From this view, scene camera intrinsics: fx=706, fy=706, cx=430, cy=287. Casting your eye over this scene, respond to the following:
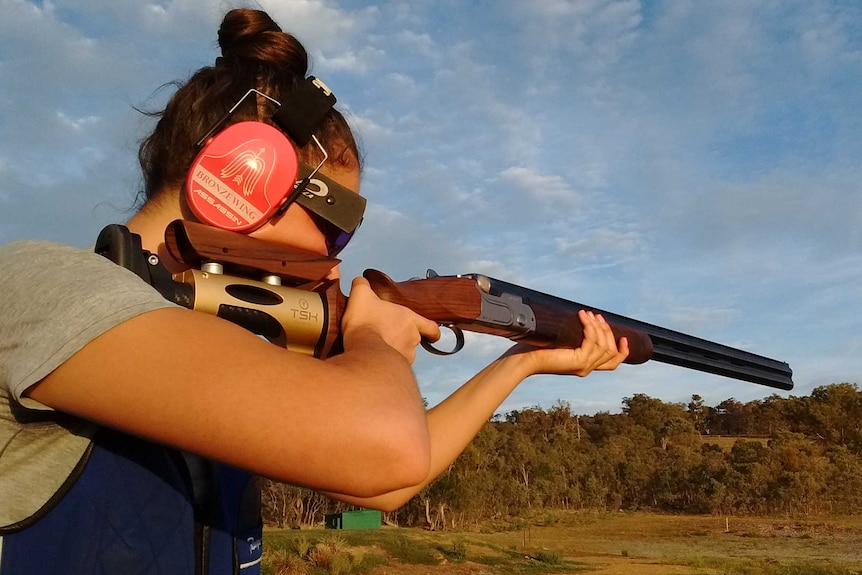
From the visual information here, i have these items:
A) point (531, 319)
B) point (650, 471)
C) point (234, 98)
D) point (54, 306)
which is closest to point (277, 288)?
point (234, 98)

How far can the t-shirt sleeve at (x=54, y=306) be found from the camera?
1.31m

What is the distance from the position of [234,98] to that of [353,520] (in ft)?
98.7

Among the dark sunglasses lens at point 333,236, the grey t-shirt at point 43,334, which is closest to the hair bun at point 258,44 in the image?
the dark sunglasses lens at point 333,236

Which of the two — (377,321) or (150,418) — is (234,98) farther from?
(150,418)

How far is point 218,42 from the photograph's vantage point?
8.64 ft

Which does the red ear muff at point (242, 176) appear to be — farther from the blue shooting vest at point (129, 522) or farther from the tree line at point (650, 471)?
the tree line at point (650, 471)

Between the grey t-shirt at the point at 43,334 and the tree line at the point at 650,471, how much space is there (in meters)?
36.8

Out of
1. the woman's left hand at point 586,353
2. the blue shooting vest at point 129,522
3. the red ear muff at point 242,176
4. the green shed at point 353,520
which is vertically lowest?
the green shed at point 353,520

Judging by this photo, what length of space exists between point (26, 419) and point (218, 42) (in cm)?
166

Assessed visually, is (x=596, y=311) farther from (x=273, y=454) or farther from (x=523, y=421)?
(x=523, y=421)

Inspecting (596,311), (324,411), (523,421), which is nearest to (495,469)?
(523,421)

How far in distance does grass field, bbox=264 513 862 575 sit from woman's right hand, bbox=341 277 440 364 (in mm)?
17069

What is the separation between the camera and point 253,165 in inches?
85.9

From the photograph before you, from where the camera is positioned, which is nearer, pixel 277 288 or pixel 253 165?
pixel 277 288
